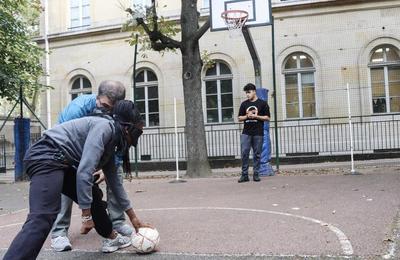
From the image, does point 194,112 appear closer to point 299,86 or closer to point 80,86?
point 299,86

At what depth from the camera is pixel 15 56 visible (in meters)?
17.9

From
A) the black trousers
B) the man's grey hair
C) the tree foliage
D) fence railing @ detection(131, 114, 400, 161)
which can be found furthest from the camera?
fence railing @ detection(131, 114, 400, 161)

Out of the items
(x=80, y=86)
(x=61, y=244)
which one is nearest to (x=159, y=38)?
(x=61, y=244)

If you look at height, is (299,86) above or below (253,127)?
above

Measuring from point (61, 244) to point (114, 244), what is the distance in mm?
629

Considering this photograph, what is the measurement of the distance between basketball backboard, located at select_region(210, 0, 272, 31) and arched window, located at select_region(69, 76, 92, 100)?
1165cm

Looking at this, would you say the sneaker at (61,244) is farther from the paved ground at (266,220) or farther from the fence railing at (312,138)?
the fence railing at (312,138)

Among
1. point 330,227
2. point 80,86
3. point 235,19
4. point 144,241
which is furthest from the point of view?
point 80,86

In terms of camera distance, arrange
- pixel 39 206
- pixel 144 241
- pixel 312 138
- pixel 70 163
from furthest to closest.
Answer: pixel 312 138, pixel 144 241, pixel 70 163, pixel 39 206

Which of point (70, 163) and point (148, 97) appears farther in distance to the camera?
point (148, 97)

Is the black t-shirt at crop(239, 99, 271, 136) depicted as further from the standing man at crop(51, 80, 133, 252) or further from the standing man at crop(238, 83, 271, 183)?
the standing man at crop(51, 80, 133, 252)

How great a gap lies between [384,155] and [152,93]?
994cm

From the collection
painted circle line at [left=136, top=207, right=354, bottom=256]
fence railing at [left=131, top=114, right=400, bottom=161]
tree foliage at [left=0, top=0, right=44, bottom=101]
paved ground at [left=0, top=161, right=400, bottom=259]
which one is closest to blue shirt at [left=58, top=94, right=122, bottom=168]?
paved ground at [left=0, top=161, right=400, bottom=259]

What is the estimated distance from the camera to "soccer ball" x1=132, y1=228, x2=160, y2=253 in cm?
514
